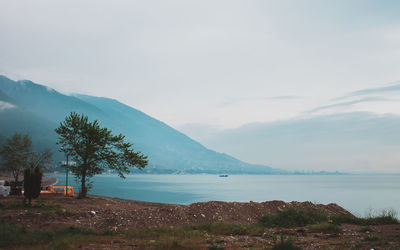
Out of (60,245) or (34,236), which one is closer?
(60,245)

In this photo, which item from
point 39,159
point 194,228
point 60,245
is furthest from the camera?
point 39,159

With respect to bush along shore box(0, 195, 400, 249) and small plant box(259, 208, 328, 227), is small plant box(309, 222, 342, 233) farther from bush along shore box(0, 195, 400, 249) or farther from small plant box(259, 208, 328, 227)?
small plant box(259, 208, 328, 227)

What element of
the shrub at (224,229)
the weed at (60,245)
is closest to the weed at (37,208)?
the weed at (60,245)

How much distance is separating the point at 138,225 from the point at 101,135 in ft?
36.3

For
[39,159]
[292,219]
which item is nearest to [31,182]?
[292,219]

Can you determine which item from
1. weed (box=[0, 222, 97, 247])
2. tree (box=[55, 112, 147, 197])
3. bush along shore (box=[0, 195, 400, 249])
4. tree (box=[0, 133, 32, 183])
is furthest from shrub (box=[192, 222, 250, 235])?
tree (box=[0, 133, 32, 183])

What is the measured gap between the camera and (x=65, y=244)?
9469 mm

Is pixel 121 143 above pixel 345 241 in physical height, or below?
above

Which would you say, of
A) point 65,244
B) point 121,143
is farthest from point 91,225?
point 121,143

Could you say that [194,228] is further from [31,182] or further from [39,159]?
[39,159]

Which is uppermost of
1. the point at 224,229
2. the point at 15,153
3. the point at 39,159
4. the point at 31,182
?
the point at 15,153

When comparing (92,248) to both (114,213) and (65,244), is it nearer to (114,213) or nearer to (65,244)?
(65,244)

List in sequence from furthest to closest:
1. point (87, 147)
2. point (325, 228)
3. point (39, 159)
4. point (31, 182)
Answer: point (39, 159) → point (87, 147) → point (31, 182) → point (325, 228)

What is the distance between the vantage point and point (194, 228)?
13375 mm
